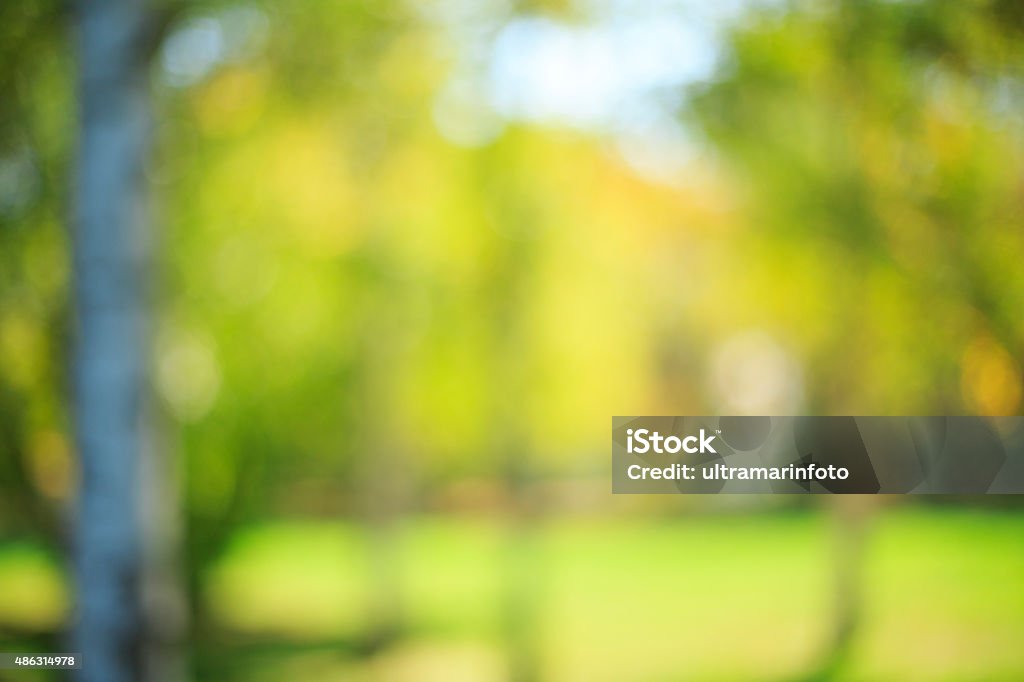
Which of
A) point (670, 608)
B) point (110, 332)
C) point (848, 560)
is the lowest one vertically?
point (670, 608)

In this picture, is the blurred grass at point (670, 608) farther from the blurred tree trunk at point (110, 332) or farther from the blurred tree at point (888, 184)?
the blurred tree trunk at point (110, 332)

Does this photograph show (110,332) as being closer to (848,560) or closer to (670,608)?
(848,560)

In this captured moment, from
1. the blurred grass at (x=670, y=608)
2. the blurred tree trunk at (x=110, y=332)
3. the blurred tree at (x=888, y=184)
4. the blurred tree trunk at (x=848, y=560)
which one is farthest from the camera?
the blurred tree trunk at (x=848, y=560)

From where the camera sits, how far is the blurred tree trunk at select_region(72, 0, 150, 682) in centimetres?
264

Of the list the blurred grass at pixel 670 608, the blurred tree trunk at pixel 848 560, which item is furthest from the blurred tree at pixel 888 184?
the blurred grass at pixel 670 608

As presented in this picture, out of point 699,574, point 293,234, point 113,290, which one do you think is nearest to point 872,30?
point 113,290

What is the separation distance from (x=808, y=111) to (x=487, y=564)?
27.8 ft

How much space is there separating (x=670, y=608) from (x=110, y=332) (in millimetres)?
6700

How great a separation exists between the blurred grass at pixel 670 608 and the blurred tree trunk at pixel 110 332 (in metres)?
3.13

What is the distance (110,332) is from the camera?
2.71 m

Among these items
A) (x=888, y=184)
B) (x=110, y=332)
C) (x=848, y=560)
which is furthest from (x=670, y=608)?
(x=110, y=332)

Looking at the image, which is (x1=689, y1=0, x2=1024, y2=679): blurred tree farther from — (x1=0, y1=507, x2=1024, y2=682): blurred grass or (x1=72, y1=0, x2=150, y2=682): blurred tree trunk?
(x1=72, y1=0, x2=150, y2=682): blurred tree trunk

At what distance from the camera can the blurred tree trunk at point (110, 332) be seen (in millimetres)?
2639

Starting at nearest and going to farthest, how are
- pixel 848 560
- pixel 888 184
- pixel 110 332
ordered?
pixel 110 332
pixel 888 184
pixel 848 560
